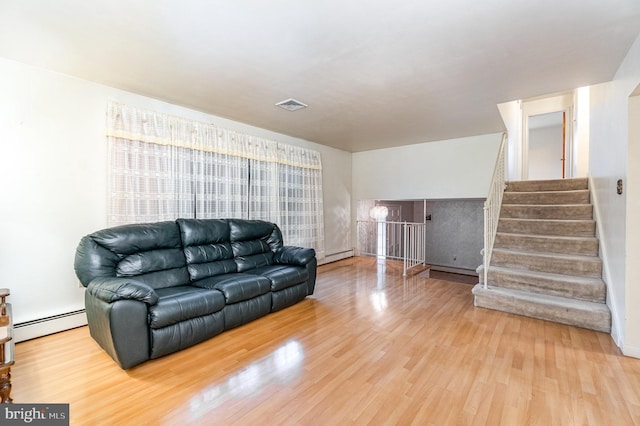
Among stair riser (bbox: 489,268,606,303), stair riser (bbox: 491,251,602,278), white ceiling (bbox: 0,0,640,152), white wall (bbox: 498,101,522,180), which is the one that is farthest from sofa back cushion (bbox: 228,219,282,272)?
white wall (bbox: 498,101,522,180)

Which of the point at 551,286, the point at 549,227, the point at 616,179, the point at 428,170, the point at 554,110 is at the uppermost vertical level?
the point at 554,110

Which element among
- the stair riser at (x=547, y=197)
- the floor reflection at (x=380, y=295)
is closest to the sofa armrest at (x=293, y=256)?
the floor reflection at (x=380, y=295)

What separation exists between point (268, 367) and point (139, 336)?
3.41ft

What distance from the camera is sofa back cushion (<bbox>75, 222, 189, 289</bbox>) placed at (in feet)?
8.45

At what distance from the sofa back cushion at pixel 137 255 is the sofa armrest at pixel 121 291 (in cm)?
35

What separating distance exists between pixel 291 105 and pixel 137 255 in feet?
8.05

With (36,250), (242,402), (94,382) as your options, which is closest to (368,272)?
(242,402)

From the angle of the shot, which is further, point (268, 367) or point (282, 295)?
point (282, 295)

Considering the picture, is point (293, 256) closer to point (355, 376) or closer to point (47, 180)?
point (355, 376)

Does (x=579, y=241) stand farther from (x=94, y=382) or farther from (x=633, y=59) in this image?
(x=94, y=382)

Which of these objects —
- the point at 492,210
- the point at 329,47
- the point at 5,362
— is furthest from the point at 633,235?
the point at 5,362

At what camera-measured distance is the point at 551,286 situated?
3.27 meters

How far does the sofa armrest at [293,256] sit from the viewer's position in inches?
148

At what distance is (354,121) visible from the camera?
4266mm
